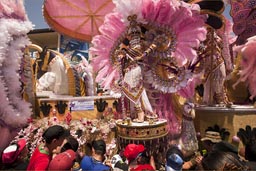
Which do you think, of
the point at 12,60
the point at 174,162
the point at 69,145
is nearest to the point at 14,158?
the point at 69,145

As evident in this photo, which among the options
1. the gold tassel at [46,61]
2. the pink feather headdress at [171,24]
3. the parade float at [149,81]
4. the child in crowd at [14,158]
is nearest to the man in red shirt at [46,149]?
the child in crowd at [14,158]

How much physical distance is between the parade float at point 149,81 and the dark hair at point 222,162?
1304 mm

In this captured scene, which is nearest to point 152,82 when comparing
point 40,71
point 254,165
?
point 254,165

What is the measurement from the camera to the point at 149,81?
3223 millimetres

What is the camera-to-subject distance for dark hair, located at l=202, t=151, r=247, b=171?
1285mm

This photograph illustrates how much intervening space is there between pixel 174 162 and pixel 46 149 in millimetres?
1077

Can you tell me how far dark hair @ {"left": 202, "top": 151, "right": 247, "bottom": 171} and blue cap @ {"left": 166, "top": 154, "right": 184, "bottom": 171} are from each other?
34cm

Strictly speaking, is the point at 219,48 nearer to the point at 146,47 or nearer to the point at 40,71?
the point at 146,47

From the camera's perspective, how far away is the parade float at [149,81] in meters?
2.86

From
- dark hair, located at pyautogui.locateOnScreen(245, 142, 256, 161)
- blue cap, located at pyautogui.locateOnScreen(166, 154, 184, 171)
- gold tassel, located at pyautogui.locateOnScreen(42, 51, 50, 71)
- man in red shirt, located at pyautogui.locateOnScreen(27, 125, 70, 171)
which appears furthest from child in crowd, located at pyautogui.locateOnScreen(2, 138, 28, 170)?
gold tassel, located at pyautogui.locateOnScreen(42, 51, 50, 71)

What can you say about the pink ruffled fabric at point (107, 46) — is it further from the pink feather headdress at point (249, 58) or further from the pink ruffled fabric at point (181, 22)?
the pink feather headdress at point (249, 58)

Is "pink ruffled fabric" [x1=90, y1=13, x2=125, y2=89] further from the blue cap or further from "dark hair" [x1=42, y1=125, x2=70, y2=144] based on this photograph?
the blue cap

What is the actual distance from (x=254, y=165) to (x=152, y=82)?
1744 millimetres

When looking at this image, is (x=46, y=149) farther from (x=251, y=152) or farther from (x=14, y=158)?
(x=251, y=152)
